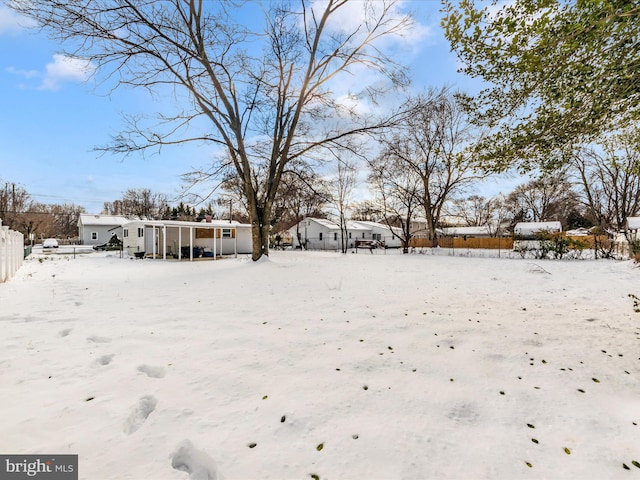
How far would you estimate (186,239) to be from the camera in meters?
21.8

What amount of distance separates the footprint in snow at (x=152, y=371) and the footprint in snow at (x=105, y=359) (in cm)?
44

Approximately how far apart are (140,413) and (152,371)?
27.5 inches

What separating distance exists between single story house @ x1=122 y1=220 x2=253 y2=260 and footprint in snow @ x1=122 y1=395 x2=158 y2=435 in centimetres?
1738

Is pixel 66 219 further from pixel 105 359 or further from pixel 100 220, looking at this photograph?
pixel 105 359

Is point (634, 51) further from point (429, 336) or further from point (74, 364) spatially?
point (74, 364)

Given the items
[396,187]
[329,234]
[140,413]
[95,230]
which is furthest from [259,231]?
[95,230]

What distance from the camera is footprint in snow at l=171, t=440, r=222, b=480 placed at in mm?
1681

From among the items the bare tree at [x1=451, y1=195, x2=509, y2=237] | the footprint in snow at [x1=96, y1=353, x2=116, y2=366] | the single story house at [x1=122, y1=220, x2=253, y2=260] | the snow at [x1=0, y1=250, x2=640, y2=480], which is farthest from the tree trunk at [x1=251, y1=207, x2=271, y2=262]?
the bare tree at [x1=451, y1=195, x2=509, y2=237]

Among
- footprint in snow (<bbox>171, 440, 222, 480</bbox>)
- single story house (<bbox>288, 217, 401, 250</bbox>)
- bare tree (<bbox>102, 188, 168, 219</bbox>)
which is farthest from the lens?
bare tree (<bbox>102, 188, 168, 219</bbox>)

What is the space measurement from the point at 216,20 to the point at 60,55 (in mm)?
5295

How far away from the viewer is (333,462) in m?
1.78

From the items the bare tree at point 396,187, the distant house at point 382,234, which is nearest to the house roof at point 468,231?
the distant house at point 382,234

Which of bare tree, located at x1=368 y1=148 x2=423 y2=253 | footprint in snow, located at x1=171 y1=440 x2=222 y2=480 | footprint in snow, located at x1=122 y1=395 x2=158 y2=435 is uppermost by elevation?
bare tree, located at x1=368 y1=148 x2=423 y2=253

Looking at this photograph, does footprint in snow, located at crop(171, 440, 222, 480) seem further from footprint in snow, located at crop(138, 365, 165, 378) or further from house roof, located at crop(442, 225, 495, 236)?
house roof, located at crop(442, 225, 495, 236)
